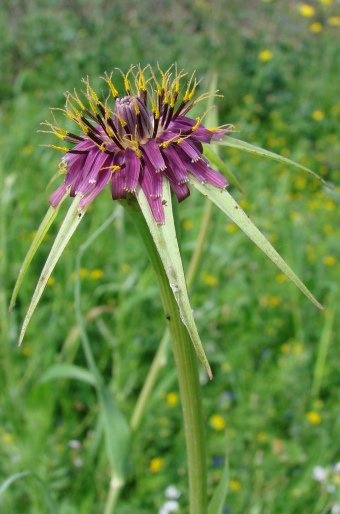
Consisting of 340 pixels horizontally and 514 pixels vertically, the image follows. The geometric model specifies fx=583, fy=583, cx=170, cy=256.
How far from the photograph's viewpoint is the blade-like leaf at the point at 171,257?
1.89 feet

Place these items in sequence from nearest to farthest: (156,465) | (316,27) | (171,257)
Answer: (171,257)
(156,465)
(316,27)

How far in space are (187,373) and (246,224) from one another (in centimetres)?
26

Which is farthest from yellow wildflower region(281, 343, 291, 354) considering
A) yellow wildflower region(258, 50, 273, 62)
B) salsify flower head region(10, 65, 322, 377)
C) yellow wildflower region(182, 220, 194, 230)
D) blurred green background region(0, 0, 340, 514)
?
yellow wildflower region(258, 50, 273, 62)

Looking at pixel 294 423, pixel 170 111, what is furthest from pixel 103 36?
pixel 170 111

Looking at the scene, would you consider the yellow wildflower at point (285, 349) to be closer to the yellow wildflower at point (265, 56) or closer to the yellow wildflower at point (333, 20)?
the yellow wildflower at point (265, 56)

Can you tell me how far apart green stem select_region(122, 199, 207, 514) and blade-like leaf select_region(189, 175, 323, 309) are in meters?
0.10

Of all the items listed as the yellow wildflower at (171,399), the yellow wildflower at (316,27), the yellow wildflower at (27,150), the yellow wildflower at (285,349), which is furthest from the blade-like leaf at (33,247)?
the yellow wildflower at (316,27)

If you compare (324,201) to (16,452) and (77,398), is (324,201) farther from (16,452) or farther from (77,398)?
(16,452)

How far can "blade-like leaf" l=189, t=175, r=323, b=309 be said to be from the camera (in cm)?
59

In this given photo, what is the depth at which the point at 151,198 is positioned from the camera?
67 cm

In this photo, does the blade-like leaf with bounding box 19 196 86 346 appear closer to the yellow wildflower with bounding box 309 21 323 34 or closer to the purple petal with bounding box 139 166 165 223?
the purple petal with bounding box 139 166 165 223

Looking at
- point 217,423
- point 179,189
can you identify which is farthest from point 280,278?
point 179,189

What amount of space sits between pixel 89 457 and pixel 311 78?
13.7 feet

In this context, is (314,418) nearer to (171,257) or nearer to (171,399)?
(171,399)
